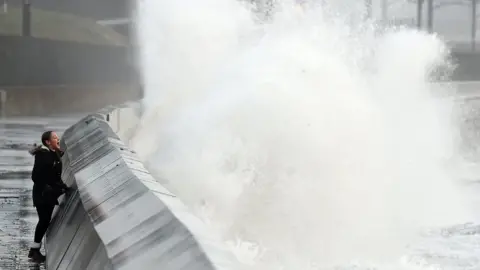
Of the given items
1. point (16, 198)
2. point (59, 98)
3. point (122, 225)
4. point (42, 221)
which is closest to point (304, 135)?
point (16, 198)

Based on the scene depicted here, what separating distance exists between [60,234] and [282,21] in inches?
466

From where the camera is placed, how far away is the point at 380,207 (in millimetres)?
13844

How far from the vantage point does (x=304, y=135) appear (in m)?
14.7

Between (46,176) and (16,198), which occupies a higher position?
(46,176)

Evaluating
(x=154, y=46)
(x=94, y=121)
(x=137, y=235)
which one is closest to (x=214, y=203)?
(x=94, y=121)

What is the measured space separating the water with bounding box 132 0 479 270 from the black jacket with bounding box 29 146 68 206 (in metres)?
1.99

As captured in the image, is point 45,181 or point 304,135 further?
point 304,135

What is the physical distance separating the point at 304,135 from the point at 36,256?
7082 millimetres

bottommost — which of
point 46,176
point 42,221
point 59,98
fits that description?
point 42,221

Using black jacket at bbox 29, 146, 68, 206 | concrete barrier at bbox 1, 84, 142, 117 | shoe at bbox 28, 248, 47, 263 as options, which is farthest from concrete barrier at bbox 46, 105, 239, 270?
concrete barrier at bbox 1, 84, 142, 117

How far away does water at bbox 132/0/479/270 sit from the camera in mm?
11492

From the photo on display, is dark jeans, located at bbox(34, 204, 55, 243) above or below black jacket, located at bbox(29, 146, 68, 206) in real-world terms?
below

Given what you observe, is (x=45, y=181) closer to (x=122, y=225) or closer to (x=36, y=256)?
(x=36, y=256)

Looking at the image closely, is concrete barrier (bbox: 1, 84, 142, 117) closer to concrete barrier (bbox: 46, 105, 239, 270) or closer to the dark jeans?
concrete barrier (bbox: 46, 105, 239, 270)
